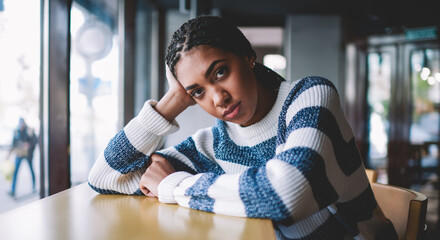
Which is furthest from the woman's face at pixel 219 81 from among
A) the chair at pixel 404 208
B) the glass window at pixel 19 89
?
the glass window at pixel 19 89

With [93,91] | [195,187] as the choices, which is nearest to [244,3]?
[93,91]

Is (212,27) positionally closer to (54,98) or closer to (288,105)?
(288,105)

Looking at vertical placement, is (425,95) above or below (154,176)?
above

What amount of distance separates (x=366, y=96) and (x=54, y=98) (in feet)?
12.6

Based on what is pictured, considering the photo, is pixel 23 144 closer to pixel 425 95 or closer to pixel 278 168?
pixel 278 168

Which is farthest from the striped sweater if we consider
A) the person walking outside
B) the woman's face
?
the person walking outside

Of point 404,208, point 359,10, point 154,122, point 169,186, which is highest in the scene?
point 359,10

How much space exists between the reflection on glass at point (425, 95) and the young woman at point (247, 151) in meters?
3.66

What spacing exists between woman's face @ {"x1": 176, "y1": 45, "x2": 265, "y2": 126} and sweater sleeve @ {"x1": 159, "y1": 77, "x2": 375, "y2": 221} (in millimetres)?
120

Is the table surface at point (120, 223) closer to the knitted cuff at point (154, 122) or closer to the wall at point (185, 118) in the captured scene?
the knitted cuff at point (154, 122)

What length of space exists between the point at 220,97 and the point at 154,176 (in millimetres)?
298

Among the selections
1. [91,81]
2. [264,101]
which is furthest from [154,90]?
[264,101]

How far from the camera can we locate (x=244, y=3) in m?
4.30

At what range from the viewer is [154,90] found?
4273 millimetres
